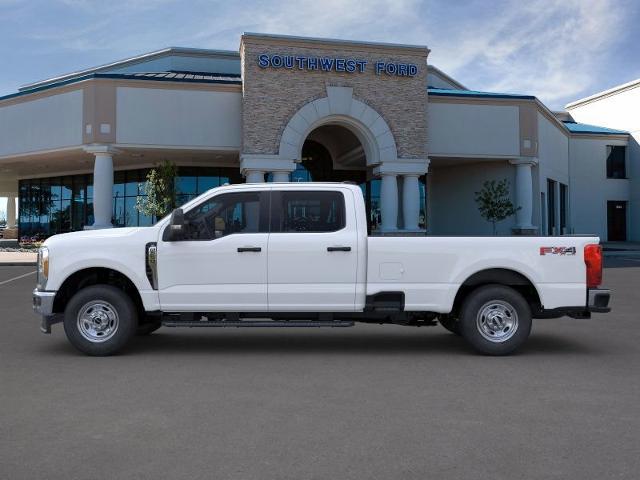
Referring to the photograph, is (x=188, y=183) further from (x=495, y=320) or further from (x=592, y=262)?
(x=592, y=262)

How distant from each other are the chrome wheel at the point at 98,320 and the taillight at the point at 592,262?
585 centimetres

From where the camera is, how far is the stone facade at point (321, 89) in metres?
29.2

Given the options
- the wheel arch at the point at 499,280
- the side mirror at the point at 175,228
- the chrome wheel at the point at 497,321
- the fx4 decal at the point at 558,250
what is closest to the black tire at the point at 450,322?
the wheel arch at the point at 499,280

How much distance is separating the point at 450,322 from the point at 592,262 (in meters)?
2.03

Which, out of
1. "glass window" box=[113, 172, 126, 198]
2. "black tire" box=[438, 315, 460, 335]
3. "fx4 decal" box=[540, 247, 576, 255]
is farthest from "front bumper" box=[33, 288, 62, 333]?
"glass window" box=[113, 172, 126, 198]

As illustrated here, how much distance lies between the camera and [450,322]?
8.92 metres

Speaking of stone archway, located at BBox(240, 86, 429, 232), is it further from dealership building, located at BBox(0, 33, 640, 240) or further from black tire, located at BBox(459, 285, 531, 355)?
black tire, located at BBox(459, 285, 531, 355)

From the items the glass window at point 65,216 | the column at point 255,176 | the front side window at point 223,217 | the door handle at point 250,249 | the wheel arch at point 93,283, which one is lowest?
the wheel arch at point 93,283

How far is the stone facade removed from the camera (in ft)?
95.7

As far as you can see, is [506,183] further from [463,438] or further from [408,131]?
[463,438]

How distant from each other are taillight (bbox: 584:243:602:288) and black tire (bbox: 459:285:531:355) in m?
0.85

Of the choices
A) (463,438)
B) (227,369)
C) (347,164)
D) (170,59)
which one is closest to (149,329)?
(227,369)

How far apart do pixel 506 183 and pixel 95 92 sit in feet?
70.1

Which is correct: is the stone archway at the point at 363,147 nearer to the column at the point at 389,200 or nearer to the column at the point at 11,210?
the column at the point at 389,200
